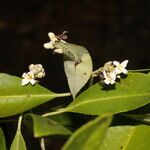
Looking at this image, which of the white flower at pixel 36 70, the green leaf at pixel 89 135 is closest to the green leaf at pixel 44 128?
the green leaf at pixel 89 135

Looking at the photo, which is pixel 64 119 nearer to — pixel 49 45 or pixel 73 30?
pixel 49 45

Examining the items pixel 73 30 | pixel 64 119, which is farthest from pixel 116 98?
pixel 73 30

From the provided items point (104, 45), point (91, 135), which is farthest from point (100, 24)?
point (91, 135)

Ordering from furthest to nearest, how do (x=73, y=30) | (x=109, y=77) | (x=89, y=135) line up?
(x=73, y=30) → (x=109, y=77) → (x=89, y=135)

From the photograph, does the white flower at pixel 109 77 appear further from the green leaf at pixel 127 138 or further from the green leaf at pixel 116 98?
the green leaf at pixel 127 138

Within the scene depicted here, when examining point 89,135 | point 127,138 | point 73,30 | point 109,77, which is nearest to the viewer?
point 89,135

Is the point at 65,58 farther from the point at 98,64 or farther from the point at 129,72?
the point at 98,64

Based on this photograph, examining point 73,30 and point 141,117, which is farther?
point 73,30
